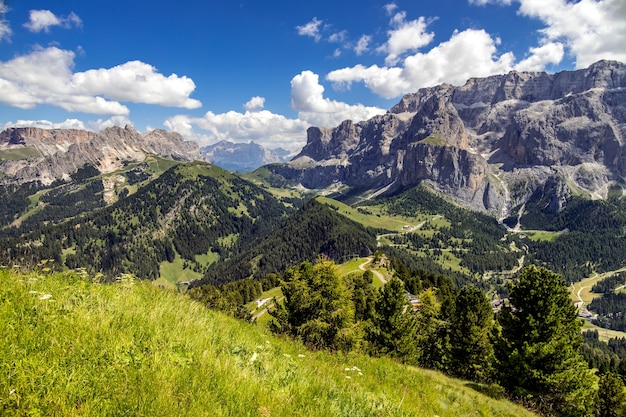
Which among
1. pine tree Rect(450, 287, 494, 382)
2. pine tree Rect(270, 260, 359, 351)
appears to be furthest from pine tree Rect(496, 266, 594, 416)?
pine tree Rect(450, 287, 494, 382)

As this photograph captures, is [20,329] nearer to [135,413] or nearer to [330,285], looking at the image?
[135,413]

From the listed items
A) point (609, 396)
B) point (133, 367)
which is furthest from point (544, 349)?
point (133, 367)

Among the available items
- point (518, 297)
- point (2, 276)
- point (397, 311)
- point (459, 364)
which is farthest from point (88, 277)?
point (459, 364)

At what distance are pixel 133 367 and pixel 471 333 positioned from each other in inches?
1862

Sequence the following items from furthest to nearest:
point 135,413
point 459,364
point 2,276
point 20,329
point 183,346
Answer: point 459,364, point 2,276, point 183,346, point 20,329, point 135,413

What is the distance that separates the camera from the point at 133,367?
449 centimetres

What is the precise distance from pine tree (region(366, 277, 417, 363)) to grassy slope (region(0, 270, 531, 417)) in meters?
38.4

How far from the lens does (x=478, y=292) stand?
4534 centimetres

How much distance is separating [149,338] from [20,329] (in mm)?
1707

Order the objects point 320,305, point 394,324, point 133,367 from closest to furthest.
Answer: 1. point 133,367
2. point 320,305
3. point 394,324

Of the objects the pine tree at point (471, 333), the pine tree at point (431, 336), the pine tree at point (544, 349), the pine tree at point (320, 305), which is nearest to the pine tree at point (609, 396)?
the pine tree at point (471, 333)

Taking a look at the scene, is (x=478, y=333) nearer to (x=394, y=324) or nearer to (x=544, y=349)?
(x=394, y=324)

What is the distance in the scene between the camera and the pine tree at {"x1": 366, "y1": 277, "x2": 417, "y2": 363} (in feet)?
143

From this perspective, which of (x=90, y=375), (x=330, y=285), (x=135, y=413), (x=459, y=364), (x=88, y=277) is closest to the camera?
(x=135, y=413)
